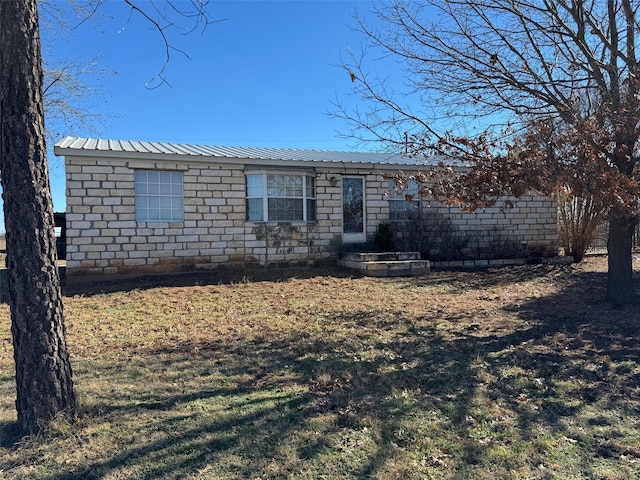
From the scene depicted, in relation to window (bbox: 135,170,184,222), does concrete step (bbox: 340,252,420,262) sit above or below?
below

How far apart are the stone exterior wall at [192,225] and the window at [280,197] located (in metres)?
0.19

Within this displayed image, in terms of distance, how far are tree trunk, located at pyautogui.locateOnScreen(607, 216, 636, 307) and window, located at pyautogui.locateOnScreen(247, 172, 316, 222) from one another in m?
7.61

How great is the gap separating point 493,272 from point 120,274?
9.84 m

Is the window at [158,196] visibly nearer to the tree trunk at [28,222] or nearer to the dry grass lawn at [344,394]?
the dry grass lawn at [344,394]

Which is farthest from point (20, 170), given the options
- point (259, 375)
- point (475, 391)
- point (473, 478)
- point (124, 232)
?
point (124, 232)

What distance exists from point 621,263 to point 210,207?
30.1ft

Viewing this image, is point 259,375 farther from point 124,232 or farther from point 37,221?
point 124,232

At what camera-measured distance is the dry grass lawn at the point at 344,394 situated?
2992 mm

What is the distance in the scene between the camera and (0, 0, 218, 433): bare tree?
3.21 metres

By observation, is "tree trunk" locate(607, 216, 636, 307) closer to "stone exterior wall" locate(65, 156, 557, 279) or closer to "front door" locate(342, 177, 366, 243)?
"stone exterior wall" locate(65, 156, 557, 279)

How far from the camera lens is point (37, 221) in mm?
3260

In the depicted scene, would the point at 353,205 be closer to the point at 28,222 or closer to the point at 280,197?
the point at 280,197

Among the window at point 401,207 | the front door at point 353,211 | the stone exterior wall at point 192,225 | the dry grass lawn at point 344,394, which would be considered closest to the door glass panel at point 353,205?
the front door at point 353,211

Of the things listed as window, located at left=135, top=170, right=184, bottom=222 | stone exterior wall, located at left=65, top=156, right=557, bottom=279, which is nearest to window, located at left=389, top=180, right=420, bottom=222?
stone exterior wall, located at left=65, top=156, right=557, bottom=279
